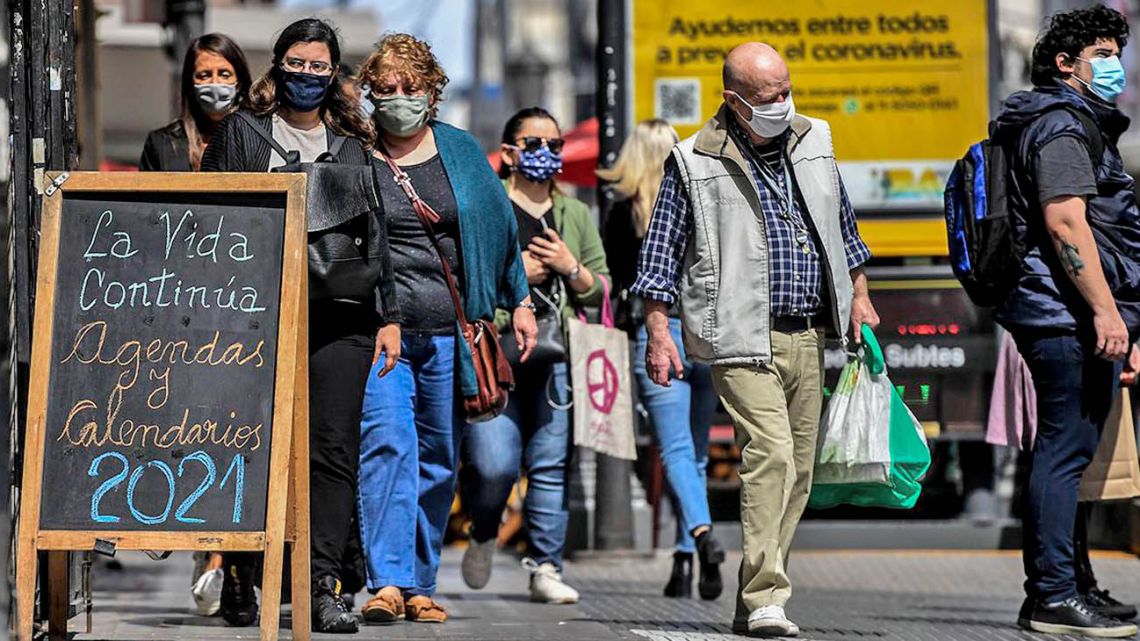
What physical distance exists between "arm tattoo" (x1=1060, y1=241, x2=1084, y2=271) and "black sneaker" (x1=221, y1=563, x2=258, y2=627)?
9.71 ft

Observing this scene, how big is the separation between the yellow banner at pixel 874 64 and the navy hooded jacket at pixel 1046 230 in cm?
394

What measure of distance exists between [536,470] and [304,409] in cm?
233

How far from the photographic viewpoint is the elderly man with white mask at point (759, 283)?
6.89m

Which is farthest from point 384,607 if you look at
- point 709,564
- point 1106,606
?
point 1106,606

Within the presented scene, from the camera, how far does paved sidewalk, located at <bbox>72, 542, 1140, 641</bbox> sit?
7.25m

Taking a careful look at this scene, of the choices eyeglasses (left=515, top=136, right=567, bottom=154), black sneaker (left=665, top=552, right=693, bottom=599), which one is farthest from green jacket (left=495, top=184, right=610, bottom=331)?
black sneaker (left=665, top=552, right=693, bottom=599)

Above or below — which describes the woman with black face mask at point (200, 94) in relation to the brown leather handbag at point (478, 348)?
above

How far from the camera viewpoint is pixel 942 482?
13266 mm

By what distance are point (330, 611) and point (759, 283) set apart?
176 centimetres

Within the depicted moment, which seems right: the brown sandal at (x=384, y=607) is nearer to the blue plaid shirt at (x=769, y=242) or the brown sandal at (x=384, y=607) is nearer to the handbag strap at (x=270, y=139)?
the blue plaid shirt at (x=769, y=242)

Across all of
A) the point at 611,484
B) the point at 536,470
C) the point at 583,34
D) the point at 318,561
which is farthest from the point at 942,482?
the point at 583,34

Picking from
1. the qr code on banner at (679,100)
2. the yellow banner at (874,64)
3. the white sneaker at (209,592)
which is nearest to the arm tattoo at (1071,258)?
the white sneaker at (209,592)

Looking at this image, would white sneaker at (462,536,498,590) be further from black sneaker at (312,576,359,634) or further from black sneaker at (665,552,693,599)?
black sneaker at (312,576,359,634)

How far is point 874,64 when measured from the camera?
11.4m
